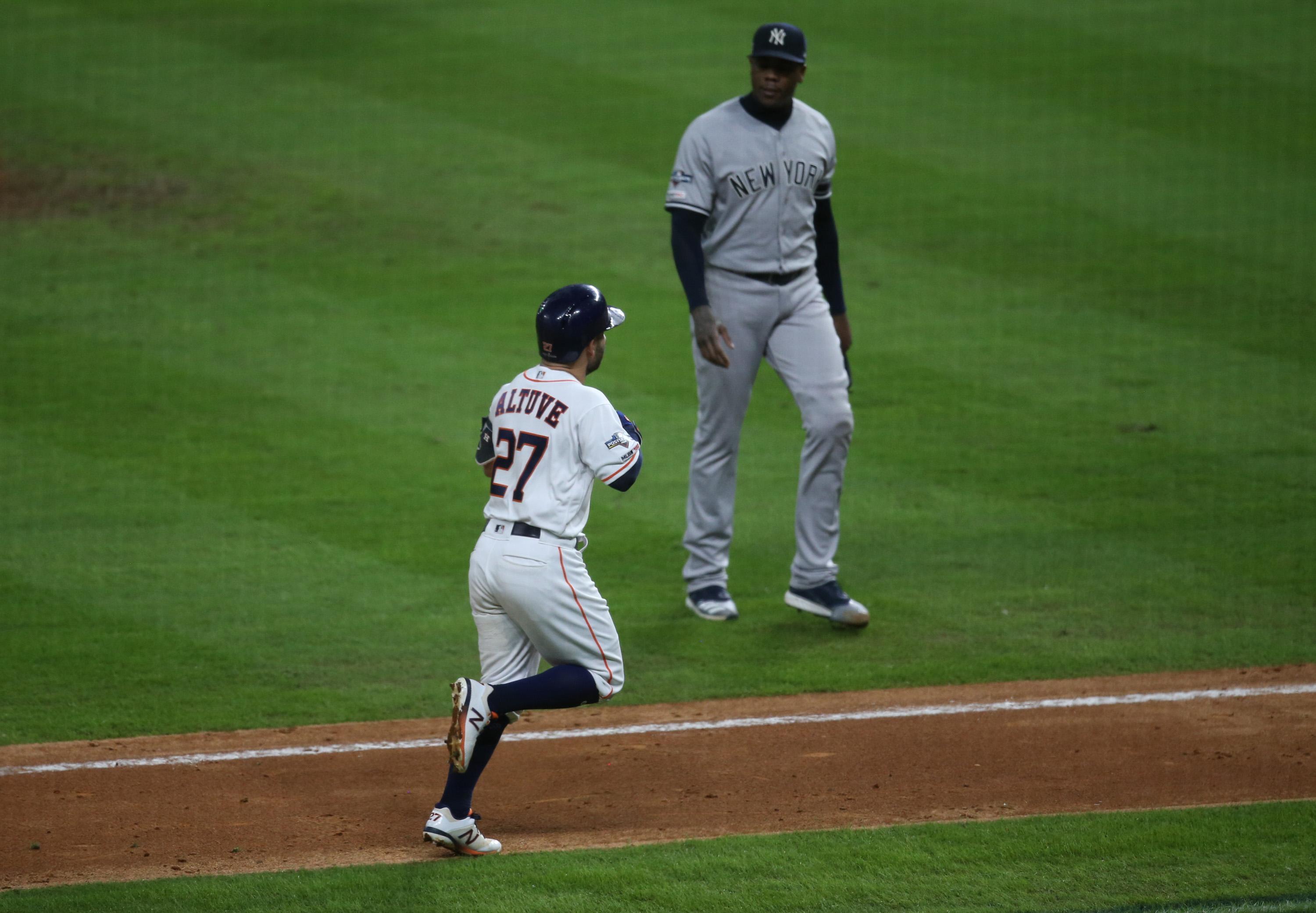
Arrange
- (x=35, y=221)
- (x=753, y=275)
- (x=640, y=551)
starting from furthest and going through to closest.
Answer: (x=35, y=221) < (x=640, y=551) < (x=753, y=275)

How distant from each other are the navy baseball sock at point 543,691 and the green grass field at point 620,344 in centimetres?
45

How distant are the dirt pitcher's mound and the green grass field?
0.71 feet

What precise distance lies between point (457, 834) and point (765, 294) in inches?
116

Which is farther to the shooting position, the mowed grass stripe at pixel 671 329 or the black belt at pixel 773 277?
the mowed grass stripe at pixel 671 329

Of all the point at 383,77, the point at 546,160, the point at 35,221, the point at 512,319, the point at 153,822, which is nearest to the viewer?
the point at 153,822

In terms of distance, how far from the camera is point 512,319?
11.0 m

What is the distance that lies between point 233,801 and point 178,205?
9.30m

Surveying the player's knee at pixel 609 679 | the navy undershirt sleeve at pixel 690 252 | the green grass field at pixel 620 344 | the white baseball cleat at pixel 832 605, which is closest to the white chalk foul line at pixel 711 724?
the green grass field at pixel 620 344

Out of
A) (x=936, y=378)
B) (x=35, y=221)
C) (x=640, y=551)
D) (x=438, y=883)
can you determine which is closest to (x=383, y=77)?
(x=35, y=221)

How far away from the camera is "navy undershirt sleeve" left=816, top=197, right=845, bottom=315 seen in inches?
266

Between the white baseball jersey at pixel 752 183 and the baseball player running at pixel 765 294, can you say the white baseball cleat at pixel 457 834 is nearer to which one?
the baseball player running at pixel 765 294

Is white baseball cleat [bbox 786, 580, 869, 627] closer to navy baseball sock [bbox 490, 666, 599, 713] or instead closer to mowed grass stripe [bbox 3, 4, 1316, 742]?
mowed grass stripe [bbox 3, 4, 1316, 742]

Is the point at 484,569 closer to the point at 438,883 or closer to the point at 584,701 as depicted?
the point at 584,701

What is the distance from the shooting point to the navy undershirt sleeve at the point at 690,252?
6.46m
